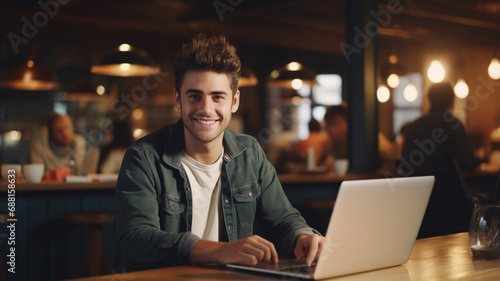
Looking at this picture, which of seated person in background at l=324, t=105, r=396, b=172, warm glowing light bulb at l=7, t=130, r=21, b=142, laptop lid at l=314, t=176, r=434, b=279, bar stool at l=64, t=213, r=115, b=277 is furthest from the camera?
warm glowing light bulb at l=7, t=130, r=21, b=142

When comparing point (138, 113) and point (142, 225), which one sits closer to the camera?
point (142, 225)

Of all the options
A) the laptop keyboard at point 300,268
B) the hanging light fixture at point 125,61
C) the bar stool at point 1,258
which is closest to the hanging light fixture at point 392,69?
the hanging light fixture at point 125,61

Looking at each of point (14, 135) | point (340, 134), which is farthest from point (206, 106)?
point (14, 135)

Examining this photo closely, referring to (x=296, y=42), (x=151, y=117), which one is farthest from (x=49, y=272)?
(x=296, y=42)

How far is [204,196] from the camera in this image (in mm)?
2061

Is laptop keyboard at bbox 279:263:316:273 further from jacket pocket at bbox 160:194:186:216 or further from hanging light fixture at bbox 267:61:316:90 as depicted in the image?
hanging light fixture at bbox 267:61:316:90

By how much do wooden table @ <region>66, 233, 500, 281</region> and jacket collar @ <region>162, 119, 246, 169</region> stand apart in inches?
20.2

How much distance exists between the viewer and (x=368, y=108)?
17.2ft

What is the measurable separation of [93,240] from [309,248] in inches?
107

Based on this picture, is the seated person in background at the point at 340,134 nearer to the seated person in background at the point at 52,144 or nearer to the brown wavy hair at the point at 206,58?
the seated person in background at the point at 52,144

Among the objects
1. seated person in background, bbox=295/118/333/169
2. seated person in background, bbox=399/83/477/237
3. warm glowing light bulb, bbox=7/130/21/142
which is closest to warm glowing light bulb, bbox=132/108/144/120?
warm glowing light bulb, bbox=7/130/21/142

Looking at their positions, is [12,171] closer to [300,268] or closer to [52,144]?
[52,144]

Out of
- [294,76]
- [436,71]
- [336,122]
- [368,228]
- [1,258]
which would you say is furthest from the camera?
[436,71]

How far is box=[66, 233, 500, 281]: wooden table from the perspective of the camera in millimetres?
1449
